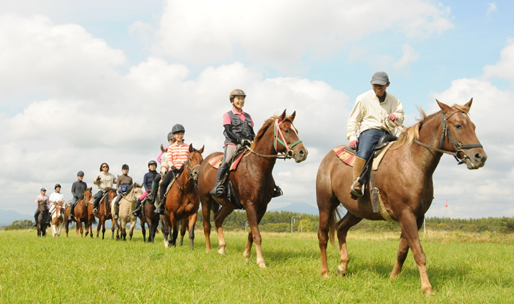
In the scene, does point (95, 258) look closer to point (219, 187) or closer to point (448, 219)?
point (219, 187)

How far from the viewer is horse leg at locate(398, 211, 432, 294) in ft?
20.1

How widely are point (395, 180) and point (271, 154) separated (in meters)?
3.06

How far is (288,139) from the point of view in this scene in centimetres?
839

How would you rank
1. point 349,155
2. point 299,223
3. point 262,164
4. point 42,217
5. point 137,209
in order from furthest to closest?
point 299,223 < point 42,217 < point 137,209 < point 262,164 < point 349,155

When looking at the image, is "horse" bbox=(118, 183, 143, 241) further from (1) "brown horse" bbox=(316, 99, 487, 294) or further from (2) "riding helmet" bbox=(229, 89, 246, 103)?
(1) "brown horse" bbox=(316, 99, 487, 294)

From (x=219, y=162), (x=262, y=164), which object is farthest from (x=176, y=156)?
(x=262, y=164)

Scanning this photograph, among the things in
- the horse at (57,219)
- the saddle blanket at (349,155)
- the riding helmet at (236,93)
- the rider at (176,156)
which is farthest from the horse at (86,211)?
the saddle blanket at (349,155)

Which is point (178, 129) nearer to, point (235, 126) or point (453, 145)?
point (235, 126)

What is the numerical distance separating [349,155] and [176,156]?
6.94 m

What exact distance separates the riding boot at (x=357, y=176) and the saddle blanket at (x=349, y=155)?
228 mm

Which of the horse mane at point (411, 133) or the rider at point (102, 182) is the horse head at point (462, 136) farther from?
the rider at point (102, 182)

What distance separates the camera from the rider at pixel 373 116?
7.32 metres

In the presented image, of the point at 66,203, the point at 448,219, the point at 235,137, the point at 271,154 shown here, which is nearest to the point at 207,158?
the point at 235,137

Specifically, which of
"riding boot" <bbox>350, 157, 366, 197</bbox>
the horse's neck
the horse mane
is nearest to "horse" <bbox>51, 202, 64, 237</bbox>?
"riding boot" <bbox>350, 157, 366, 197</bbox>
